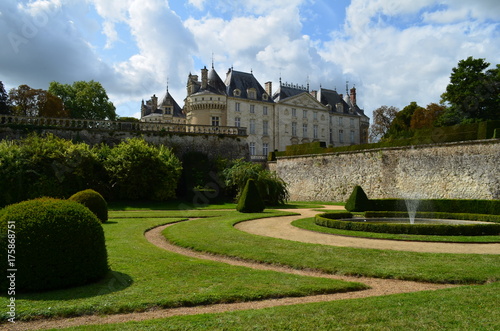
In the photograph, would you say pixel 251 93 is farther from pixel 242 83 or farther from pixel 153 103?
pixel 153 103

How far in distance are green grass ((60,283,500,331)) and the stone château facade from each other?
37364 mm

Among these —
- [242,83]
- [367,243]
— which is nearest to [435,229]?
[367,243]

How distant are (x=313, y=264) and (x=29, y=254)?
463 centimetres

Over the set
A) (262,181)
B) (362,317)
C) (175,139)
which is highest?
(175,139)

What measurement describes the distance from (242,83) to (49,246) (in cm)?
4159

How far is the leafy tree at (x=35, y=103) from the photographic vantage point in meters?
37.2

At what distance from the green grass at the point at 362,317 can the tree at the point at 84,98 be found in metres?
41.6

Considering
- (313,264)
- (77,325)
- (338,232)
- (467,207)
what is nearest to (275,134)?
(467,207)

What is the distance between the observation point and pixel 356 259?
7.63 meters

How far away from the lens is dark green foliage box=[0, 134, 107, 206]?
2008 centimetres

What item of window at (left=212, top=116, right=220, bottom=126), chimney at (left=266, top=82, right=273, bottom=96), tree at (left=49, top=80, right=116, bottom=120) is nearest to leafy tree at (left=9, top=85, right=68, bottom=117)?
tree at (left=49, top=80, right=116, bottom=120)

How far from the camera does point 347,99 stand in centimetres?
5822

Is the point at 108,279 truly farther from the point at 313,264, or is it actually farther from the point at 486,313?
the point at 486,313

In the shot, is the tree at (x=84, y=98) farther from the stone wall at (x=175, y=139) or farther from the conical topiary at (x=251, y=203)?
the conical topiary at (x=251, y=203)
